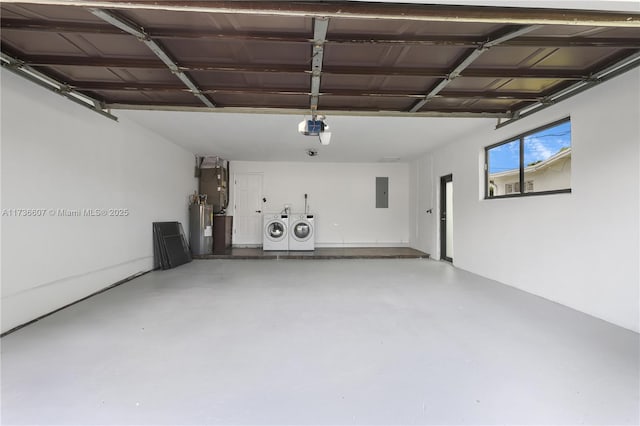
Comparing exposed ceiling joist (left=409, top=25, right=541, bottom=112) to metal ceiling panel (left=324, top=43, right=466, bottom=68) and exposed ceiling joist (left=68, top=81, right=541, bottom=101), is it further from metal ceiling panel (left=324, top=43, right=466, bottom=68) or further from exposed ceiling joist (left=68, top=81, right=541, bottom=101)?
exposed ceiling joist (left=68, top=81, right=541, bottom=101)

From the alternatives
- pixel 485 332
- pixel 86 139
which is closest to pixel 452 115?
pixel 485 332

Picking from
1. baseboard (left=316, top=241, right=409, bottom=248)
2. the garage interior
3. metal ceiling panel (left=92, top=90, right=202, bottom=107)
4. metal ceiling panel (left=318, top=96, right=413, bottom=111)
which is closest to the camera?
the garage interior

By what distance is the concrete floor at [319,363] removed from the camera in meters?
1.48

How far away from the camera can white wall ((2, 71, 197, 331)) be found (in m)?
2.48

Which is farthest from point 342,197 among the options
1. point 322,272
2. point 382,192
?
point 322,272

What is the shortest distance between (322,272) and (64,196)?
11.7 feet

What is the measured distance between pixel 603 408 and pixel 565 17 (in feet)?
6.93

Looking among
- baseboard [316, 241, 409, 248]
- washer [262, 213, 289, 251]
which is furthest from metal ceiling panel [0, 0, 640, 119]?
baseboard [316, 241, 409, 248]

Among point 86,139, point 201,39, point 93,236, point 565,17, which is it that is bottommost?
point 93,236

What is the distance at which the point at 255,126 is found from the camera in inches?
174

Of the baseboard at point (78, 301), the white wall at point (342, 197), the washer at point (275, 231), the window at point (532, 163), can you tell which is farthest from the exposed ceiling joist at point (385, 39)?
the white wall at point (342, 197)

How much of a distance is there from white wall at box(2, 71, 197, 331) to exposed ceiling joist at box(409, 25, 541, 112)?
3792 mm

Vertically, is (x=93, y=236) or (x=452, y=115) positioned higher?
(x=452, y=115)

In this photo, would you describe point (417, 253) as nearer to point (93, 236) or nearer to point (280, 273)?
point (280, 273)
